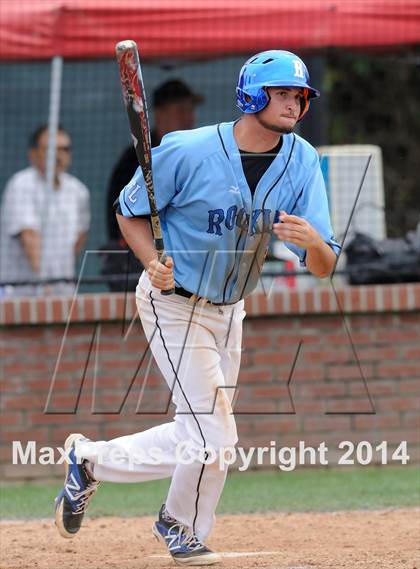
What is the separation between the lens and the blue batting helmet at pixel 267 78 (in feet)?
18.5

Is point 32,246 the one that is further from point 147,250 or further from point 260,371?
point 147,250

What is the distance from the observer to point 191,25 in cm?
938

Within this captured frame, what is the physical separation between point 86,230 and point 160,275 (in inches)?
174

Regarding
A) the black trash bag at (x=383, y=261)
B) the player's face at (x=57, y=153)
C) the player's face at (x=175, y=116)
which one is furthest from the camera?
the player's face at (x=175, y=116)

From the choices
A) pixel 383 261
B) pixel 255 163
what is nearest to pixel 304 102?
pixel 255 163

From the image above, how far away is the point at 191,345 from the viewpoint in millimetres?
5848

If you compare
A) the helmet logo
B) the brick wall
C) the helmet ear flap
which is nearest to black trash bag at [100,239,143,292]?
the brick wall

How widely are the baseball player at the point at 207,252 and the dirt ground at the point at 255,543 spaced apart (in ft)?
1.22

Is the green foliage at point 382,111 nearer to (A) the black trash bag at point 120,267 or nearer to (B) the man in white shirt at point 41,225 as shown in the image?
(B) the man in white shirt at point 41,225

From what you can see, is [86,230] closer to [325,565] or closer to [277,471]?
[277,471]

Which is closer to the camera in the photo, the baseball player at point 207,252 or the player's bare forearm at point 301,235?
the player's bare forearm at point 301,235

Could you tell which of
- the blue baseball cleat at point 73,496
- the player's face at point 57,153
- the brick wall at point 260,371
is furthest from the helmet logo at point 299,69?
the player's face at point 57,153

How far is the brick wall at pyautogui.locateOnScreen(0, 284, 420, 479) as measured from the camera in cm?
901

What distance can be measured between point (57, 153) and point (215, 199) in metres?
4.09
